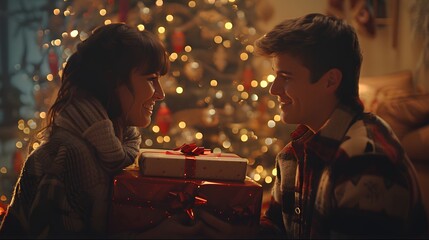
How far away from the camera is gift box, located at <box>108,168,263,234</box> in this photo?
151 centimetres

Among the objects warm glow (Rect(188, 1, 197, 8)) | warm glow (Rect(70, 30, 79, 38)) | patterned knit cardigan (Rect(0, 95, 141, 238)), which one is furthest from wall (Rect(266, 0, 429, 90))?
patterned knit cardigan (Rect(0, 95, 141, 238))

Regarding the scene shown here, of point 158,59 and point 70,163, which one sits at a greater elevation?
point 158,59

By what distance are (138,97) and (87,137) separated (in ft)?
0.73

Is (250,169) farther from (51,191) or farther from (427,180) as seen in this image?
(51,191)

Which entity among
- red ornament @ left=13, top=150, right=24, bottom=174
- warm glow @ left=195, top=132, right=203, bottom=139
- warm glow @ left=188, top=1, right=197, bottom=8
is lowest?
red ornament @ left=13, top=150, right=24, bottom=174

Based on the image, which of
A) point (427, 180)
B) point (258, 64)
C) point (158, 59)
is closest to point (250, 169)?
A: point (258, 64)

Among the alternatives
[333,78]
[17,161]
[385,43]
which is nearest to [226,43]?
[385,43]

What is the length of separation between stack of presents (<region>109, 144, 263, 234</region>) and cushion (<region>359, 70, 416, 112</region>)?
1.83 m

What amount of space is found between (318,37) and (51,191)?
2.78 ft

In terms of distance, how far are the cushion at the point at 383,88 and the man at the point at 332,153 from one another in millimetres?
1702

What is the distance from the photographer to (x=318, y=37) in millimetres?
1456

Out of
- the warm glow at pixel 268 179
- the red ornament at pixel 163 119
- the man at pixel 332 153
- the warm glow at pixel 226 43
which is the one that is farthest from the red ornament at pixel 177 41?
the man at pixel 332 153

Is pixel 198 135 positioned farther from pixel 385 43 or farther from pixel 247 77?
pixel 385 43

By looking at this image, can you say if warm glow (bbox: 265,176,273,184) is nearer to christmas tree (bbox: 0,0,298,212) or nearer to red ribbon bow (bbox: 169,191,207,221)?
christmas tree (bbox: 0,0,298,212)
